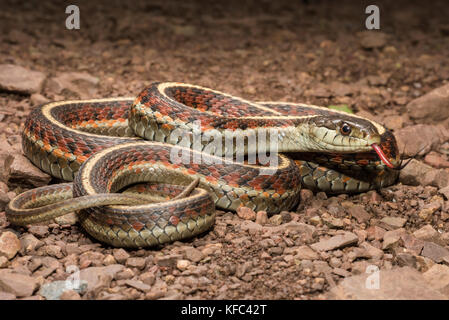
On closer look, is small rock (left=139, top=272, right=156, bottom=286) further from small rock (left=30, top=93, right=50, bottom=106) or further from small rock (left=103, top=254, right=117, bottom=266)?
small rock (left=30, top=93, right=50, bottom=106)

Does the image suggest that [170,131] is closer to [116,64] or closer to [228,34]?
[116,64]

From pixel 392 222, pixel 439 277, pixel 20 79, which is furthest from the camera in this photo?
pixel 20 79

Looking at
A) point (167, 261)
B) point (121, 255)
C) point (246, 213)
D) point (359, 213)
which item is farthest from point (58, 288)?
point (359, 213)

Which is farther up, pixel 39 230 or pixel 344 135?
pixel 344 135

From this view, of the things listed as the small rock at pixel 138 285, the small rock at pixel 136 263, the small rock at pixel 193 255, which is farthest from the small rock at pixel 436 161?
the small rock at pixel 138 285

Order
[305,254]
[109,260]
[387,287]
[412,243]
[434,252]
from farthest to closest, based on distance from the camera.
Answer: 1. [412,243]
2. [434,252]
3. [305,254]
4. [109,260]
5. [387,287]

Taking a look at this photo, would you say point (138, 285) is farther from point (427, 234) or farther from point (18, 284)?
point (427, 234)

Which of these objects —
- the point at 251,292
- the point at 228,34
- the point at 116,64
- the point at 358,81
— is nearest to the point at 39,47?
the point at 116,64
